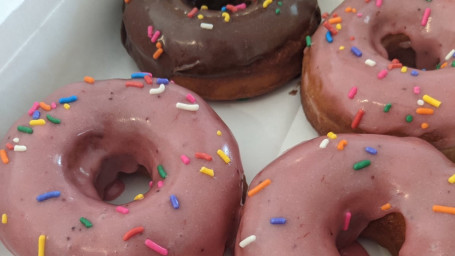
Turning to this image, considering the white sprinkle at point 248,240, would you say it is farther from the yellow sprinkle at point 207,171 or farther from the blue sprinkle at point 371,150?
the blue sprinkle at point 371,150

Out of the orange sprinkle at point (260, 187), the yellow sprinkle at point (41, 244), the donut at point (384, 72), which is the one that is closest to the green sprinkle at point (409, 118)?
the donut at point (384, 72)

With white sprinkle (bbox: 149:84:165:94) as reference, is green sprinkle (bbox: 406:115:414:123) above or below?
below

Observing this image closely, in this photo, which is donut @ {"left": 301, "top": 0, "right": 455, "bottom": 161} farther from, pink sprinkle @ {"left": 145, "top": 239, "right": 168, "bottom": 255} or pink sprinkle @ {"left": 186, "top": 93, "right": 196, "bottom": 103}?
pink sprinkle @ {"left": 145, "top": 239, "right": 168, "bottom": 255}

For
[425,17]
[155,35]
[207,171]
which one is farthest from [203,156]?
[425,17]

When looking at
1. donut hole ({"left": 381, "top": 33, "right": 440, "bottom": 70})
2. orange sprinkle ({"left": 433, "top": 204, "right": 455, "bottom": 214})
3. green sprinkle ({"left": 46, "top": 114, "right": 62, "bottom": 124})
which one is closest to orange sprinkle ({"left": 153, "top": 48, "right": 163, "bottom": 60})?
green sprinkle ({"left": 46, "top": 114, "right": 62, "bottom": 124})

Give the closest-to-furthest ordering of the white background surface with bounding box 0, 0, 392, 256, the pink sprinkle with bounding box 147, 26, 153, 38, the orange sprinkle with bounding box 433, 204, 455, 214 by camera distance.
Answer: the orange sprinkle with bounding box 433, 204, 455, 214 → the white background surface with bounding box 0, 0, 392, 256 → the pink sprinkle with bounding box 147, 26, 153, 38

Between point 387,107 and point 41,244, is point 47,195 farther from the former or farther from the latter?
point 387,107
